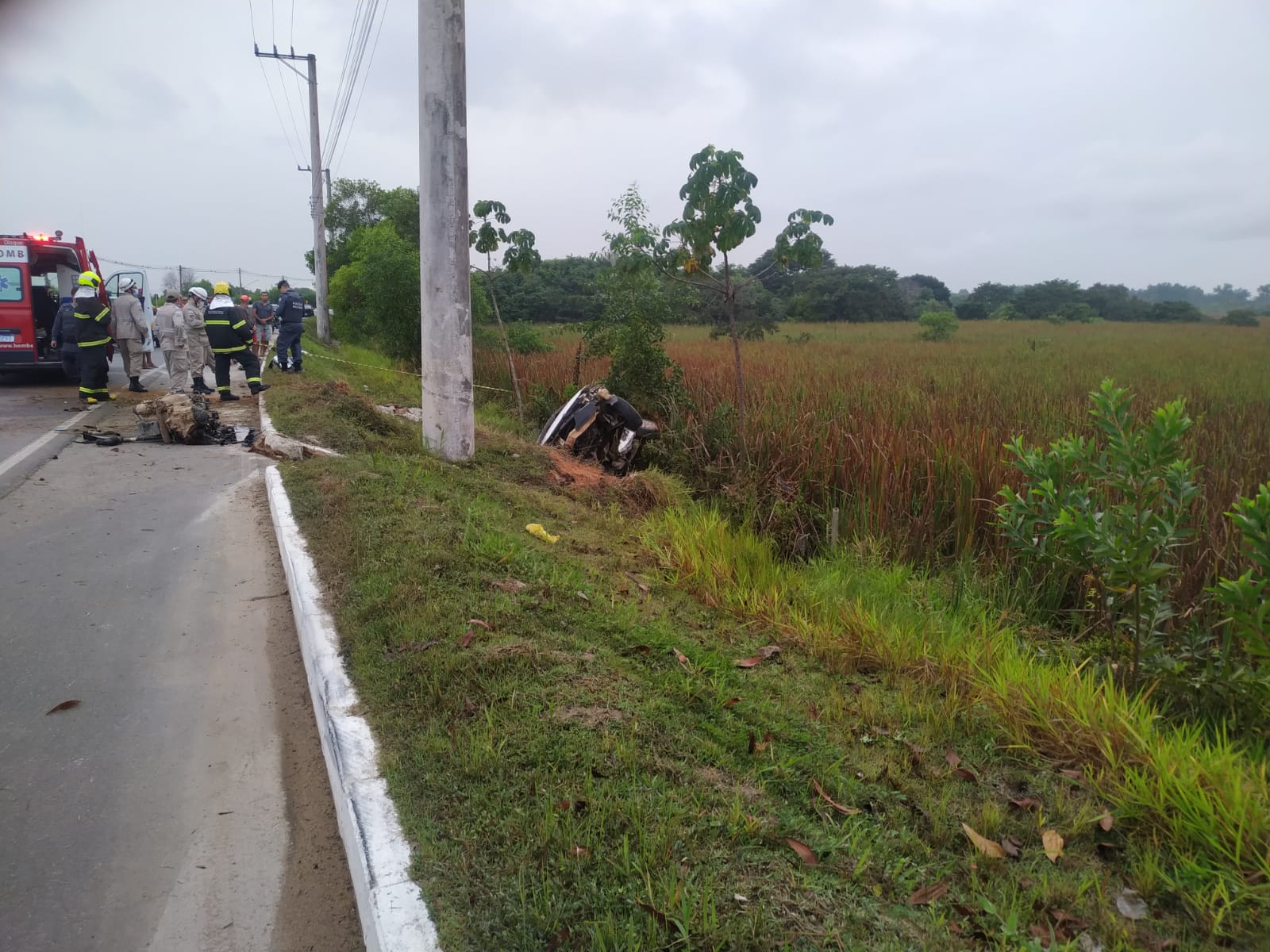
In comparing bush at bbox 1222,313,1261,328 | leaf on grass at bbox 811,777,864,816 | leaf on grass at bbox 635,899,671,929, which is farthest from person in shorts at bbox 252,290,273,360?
leaf on grass at bbox 635,899,671,929

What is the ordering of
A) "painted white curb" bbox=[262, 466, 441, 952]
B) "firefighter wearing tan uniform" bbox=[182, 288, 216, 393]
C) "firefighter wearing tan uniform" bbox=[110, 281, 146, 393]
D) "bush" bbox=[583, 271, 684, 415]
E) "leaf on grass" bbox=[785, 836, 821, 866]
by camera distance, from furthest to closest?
"firefighter wearing tan uniform" bbox=[110, 281, 146, 393]
"firefighter wearing tan uniform" bbox=[182, 288, 216, 393]
"bush" bbox=[583, 271, 684, 415]
"leaf on grass" bbox=[785, 836, 821, 866]
"painted white curb" bbox=[262, 466, 441, 952]

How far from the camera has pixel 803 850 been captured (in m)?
2.59

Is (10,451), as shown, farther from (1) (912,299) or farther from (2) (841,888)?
(1) (912,299)

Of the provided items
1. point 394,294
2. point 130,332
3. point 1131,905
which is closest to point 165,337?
point 130,332

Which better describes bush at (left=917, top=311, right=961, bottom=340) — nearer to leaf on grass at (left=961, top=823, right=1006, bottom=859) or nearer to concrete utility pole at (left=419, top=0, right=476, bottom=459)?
concrete utility pole at (left=419, top=0, right=476, bottom=459)

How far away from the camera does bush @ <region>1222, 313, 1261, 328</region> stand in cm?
844

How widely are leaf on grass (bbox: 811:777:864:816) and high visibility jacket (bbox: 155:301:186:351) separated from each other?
12253 millimetres

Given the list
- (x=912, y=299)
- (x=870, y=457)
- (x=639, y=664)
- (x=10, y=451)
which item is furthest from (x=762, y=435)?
(x=912, y=299)

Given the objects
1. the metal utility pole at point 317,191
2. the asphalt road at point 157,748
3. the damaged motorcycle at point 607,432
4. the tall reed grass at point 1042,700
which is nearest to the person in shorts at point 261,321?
the metal utility pole at point 317,191

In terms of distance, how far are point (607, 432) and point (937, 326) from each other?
22457 mm

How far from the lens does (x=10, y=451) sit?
28.2 feet

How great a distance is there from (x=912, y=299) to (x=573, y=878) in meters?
48.3

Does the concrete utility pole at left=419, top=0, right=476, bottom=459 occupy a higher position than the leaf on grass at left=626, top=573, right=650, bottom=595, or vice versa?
the concrete utility pole at left=419, top=0, right=476, bottom=459

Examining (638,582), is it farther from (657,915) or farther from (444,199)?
(444,199)
